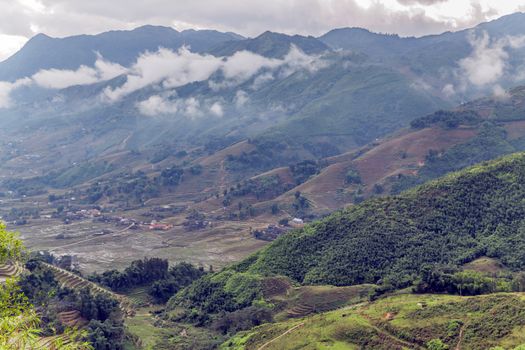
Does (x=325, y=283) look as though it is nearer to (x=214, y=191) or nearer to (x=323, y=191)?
(x=323, y=191)

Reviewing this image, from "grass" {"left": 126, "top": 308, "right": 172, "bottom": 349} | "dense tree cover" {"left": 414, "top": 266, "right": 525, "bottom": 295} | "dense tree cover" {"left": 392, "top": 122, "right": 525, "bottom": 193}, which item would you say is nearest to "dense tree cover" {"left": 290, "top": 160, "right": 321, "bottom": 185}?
"dense tree cover" {"left": 392, "top": 122, "right": 525, "bottom": 193}

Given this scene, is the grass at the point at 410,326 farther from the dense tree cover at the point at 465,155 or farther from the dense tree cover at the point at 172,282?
the dense tree cover at the point at 465,155

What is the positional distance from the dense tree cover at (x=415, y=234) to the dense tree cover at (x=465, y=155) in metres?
66.8

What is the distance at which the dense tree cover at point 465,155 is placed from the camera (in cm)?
14725

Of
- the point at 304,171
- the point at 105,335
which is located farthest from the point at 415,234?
the point at 304,171

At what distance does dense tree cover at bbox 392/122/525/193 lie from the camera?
483ft

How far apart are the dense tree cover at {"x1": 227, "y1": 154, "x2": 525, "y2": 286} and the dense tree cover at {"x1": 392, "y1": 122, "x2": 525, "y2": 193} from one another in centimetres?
6677

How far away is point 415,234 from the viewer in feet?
228

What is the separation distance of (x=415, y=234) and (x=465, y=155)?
9324cm

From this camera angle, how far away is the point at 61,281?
73750 millimetres

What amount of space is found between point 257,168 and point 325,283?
137 m

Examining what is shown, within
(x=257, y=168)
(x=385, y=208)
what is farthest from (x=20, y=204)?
(x=385, y=208)

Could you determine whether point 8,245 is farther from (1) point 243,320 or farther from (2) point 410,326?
(1) point 243,320

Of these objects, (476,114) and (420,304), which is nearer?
(420,304)
